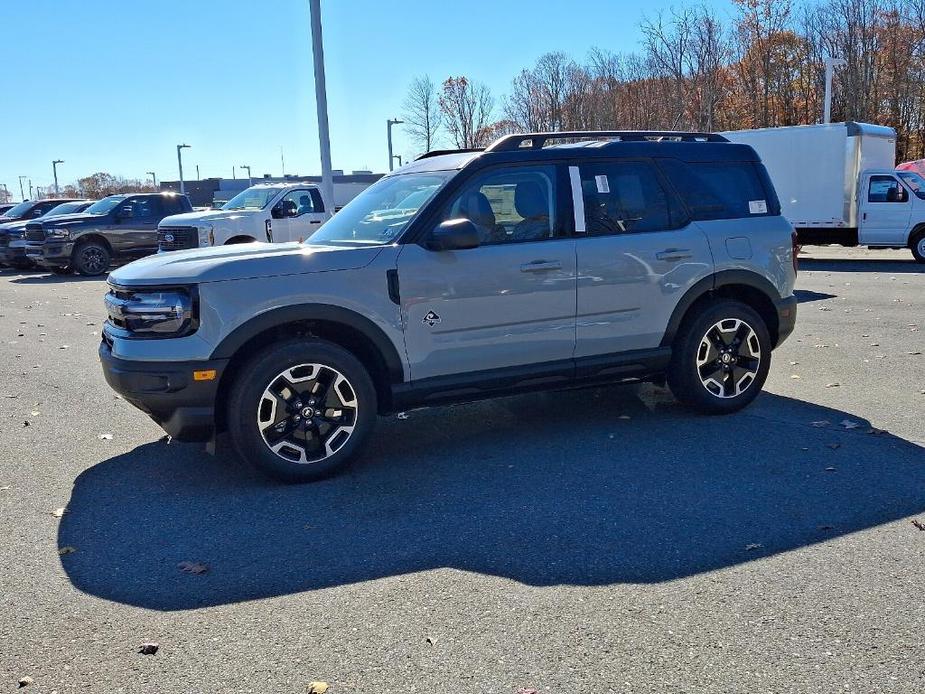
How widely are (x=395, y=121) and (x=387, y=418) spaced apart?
43.0 meters

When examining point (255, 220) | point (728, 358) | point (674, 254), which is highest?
point (255, 220)

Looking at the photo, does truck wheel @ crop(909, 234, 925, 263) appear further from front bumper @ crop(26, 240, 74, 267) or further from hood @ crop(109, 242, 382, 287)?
front bumper @ crop(26, 240, 74, 267)

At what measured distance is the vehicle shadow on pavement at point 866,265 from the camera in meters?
17.1

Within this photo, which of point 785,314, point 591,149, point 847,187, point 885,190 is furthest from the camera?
point 847,187

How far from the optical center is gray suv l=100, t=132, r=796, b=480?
16.1 feet

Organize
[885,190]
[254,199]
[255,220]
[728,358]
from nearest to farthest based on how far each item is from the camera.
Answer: [728,358], [255,220], [254,199], [885,190]

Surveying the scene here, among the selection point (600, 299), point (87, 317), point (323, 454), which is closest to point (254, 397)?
point (323, 454)

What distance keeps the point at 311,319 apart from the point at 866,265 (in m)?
16.6

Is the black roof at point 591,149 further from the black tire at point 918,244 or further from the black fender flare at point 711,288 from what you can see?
the black tire at point 918,244

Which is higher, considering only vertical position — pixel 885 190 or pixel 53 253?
pixel 885 190

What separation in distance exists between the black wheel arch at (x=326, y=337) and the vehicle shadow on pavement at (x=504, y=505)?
60cm

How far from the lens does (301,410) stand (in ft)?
16.7

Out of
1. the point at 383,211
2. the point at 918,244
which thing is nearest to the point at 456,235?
the point at 383,211

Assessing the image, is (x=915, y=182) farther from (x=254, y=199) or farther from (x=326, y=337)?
(x=326, y=337)
